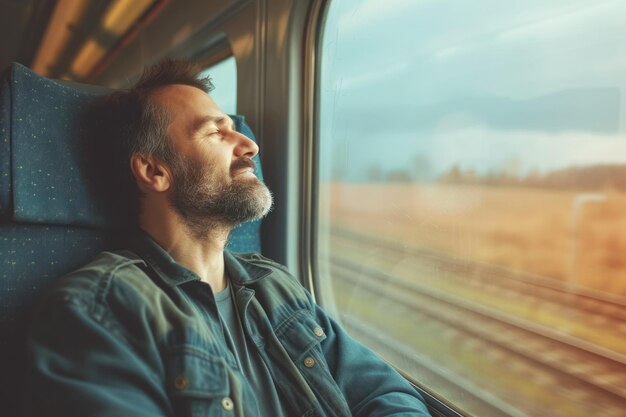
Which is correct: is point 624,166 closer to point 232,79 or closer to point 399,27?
point 399,27

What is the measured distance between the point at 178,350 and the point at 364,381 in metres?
0.56

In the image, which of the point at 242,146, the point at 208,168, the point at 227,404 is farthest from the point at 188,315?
the point at 242,146

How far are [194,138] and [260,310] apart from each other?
0.54 m

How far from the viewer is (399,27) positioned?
164 cm

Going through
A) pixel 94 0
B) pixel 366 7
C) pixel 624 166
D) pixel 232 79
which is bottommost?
pixel 624 166

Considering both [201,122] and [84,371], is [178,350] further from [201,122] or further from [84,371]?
[201,122]

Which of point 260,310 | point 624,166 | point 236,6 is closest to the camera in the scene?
point 624,166

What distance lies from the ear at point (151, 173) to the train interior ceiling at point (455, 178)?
0.70 m

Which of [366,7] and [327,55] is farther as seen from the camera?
[327,55]

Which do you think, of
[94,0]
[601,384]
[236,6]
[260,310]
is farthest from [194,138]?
[94,0]

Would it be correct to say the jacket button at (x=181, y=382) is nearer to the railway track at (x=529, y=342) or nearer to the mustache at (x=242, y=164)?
the mustache at (x=242, y=164)

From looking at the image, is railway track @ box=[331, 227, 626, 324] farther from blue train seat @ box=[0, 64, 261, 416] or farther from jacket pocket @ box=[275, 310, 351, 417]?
blue train seat @ box=[0, 64, 261, 416]

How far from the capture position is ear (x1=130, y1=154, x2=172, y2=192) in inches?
53.6

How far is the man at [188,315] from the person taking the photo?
0.87 metres
